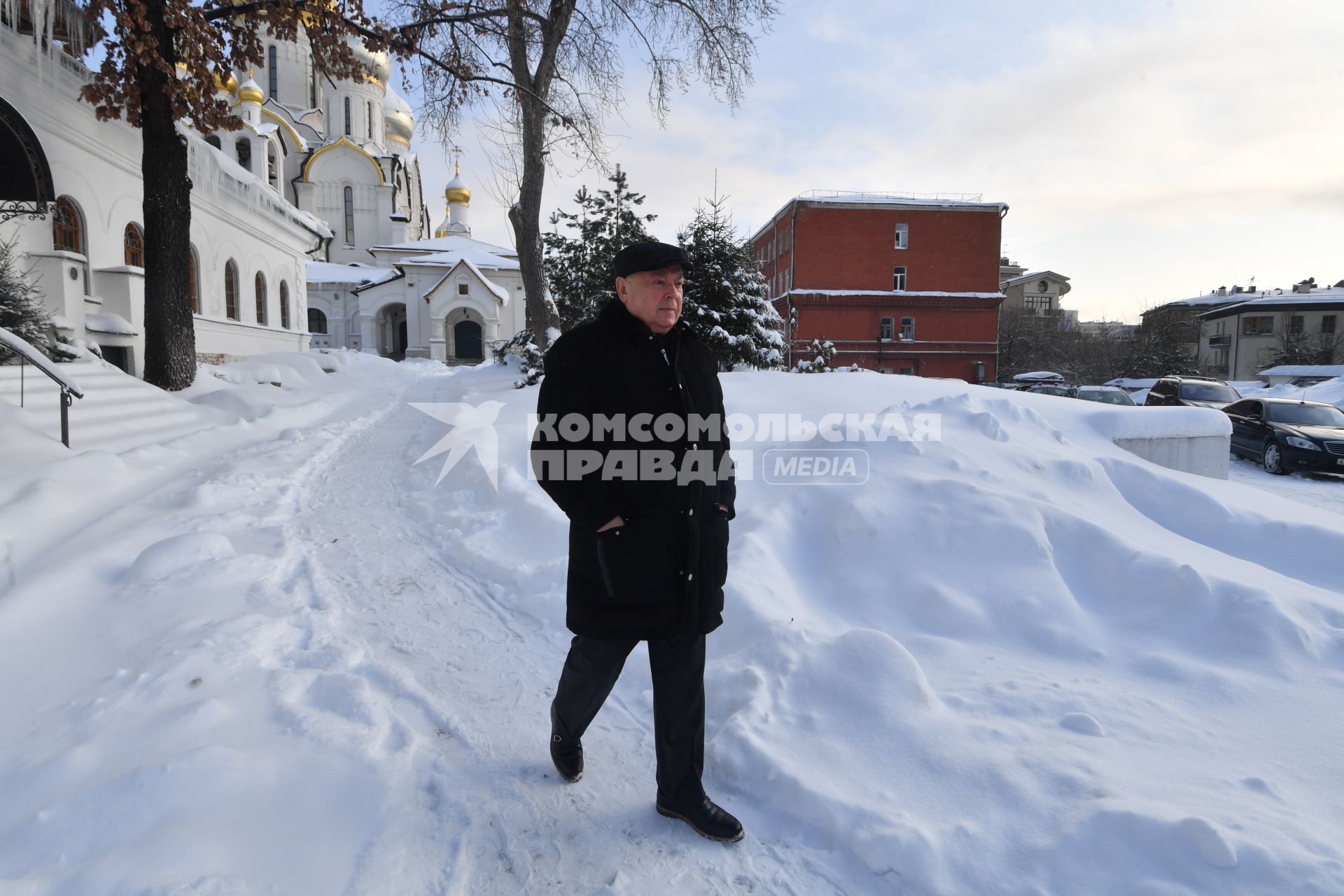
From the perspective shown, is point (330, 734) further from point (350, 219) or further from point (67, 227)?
point (350, 219)

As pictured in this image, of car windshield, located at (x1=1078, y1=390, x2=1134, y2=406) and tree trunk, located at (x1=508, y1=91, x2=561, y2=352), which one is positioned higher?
tree trunk, located at (x1=508, y1=91, x2=561, y2=352)

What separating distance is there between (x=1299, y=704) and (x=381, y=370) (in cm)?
2385

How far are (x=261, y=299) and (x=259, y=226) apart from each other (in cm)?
194

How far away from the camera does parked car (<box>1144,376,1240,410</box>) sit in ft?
57.7

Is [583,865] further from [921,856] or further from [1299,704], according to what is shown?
[1299,704]

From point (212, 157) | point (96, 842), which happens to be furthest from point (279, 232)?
point (96, 842)

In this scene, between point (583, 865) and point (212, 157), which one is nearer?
point (583, 865)

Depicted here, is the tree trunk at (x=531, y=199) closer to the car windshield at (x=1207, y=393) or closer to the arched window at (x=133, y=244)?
the arched window at (x=133, y=244)

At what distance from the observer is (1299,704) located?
9.58ft

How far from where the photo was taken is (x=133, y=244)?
13.0 meters

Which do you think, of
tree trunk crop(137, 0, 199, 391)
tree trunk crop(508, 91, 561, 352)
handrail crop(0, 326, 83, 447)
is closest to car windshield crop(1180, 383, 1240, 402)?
tree trunk crop(508, 91, 561, 352)

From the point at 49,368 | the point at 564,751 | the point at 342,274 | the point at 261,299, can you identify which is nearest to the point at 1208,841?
the point at 564,751

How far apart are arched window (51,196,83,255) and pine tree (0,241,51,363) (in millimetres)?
1237

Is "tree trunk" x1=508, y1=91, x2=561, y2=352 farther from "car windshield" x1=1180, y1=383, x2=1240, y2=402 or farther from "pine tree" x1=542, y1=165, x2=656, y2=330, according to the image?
"car windshield" x1=1180, y1=383, x2=1240, y2=402
